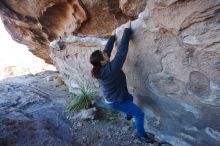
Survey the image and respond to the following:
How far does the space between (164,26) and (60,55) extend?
3.04m

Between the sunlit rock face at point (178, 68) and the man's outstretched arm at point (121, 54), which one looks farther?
the man's outstretched arm at point (121, 54)

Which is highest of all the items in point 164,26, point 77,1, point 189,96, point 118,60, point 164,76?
point 77,1

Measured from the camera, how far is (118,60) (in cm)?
377

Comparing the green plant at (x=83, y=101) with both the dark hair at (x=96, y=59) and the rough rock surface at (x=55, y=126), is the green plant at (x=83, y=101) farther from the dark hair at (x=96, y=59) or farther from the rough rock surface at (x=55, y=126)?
the dark hair at (x=96, y=59)

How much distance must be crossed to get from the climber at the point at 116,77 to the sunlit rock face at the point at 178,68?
208 mm

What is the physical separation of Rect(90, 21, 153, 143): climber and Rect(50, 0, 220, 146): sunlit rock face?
21 centimetres

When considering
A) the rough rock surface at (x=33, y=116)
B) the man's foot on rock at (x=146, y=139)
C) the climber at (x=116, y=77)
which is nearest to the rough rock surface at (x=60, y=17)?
the rough rock surface at (x=33, y=116)

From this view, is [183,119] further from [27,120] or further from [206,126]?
[27,120]

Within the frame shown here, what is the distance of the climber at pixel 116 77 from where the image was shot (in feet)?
12.4

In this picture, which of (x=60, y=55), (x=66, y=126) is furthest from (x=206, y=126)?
(x=60, y=55)

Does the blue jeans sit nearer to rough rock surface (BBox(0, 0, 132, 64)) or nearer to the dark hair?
the dark hair

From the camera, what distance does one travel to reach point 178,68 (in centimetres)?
354

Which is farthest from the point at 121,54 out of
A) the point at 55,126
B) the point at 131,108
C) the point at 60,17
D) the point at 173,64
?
the point at 60,17

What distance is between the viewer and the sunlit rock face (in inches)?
122
